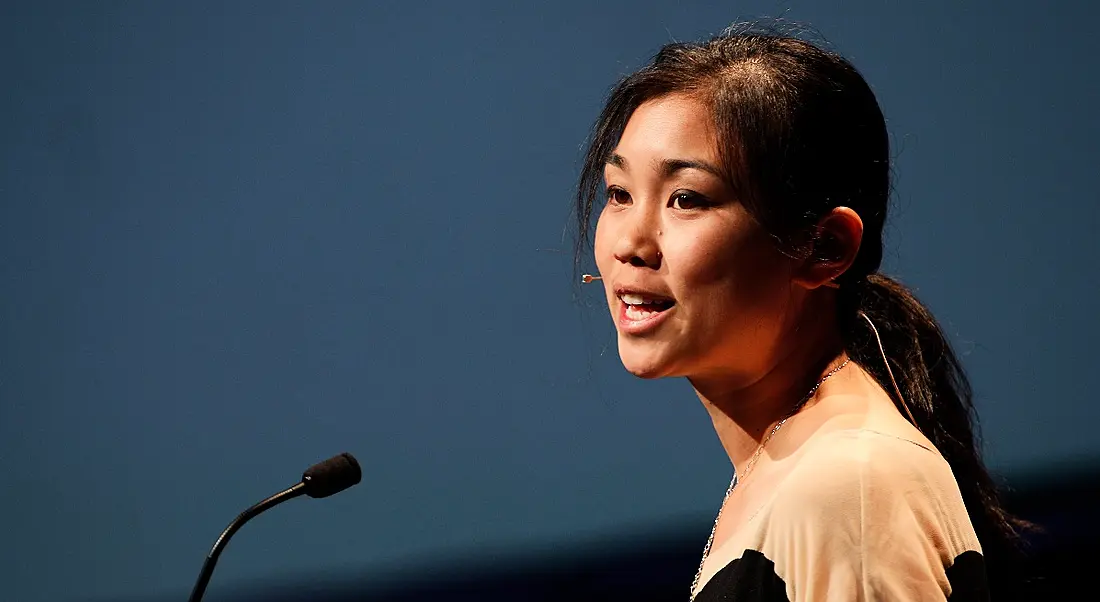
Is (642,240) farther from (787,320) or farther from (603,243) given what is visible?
(787,320)

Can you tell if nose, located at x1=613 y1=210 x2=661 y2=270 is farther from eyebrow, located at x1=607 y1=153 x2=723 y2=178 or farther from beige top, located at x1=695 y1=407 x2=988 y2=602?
beige top, located at x1=695 y1=407 x2=988 y2=602

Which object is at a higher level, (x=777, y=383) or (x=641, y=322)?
(x=641, y=322)

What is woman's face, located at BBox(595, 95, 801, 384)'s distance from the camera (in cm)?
120

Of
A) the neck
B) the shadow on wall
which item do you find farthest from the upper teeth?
the shadow on wall

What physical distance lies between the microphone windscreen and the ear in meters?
0.50

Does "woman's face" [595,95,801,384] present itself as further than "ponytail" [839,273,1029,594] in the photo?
No

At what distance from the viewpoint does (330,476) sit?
1307mm

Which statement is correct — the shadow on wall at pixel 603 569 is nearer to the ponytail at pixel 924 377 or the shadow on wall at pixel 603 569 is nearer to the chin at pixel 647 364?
the ponytail at pixel 924 377

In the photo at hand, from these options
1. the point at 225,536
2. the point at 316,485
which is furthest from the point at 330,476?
the point at 225,536

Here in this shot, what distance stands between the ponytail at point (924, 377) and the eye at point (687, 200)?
0.22 meters

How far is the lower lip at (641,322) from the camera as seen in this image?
4.04ft

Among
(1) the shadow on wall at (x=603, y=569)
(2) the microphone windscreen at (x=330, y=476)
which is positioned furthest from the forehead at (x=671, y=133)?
(1) the shadow on wall at (x=603, y=569)

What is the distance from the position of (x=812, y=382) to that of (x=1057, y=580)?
1237 mm

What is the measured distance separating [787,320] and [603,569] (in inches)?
51.3
